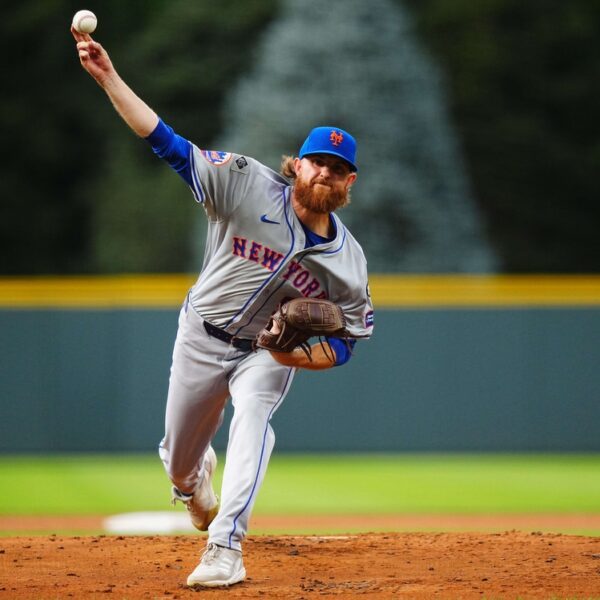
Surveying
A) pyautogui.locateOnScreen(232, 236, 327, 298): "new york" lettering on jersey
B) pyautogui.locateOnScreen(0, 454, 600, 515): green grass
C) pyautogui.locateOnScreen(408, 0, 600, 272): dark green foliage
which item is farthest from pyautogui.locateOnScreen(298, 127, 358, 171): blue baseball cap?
pyautogui.locateOnScreen(408, 0, 600, 272): dark green foliage

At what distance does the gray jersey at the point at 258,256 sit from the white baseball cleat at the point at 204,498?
0.85m

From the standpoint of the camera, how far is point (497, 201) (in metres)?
16.8

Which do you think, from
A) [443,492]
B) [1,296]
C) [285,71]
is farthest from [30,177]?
[443,492]

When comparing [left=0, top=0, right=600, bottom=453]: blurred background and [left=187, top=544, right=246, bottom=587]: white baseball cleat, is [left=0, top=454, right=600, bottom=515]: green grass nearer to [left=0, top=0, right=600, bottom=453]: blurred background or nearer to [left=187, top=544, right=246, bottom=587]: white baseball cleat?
[left=0, top=0, right=600, bottom=453]: blurred background

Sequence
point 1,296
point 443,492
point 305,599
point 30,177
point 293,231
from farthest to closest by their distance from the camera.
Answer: point 30,177, point 1,296, point 443,492, point 293,231, point 305,599

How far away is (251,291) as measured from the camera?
447cm

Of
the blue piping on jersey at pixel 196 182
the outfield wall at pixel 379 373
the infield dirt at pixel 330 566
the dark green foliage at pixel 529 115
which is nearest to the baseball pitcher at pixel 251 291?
the blue piping on jersey at pixel 196 182

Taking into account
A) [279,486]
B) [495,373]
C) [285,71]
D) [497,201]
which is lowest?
[279,486]

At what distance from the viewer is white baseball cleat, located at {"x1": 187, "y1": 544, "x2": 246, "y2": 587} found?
4074 millimetres

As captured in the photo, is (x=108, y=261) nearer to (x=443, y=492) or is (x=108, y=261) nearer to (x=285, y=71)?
(x=285, y=71)

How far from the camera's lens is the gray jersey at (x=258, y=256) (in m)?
4.38

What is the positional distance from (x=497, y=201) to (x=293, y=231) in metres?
12.7

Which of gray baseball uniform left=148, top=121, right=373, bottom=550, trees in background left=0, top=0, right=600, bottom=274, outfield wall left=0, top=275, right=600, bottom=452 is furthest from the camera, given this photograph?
trees in background left=0, top=0, right=600, bottom=274

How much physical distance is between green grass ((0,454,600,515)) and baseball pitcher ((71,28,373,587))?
3311 millimetres
